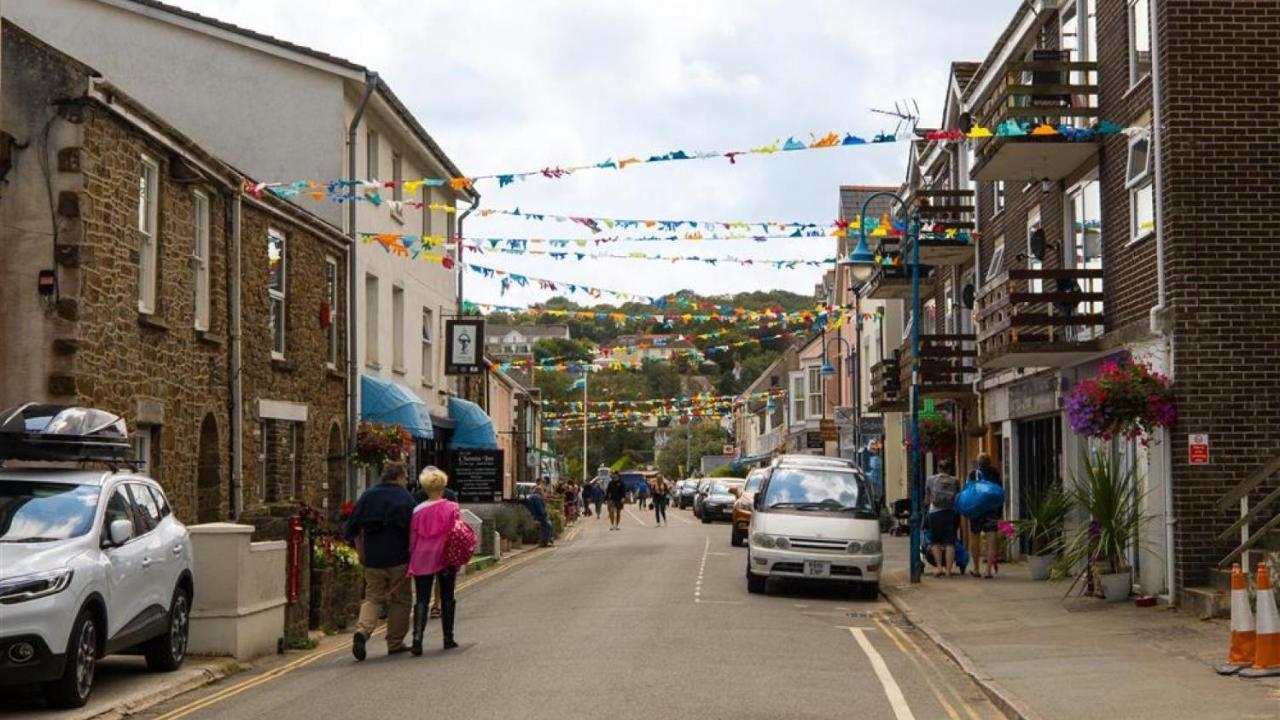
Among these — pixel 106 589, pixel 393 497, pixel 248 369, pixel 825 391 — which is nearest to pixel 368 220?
pixel 248 369

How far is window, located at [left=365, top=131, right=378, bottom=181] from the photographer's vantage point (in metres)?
27.9

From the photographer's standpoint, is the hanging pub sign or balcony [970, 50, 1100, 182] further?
the hanging pub sign

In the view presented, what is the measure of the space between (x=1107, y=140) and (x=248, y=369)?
481 inches

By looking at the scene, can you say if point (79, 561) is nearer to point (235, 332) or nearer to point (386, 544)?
point (386, 544)

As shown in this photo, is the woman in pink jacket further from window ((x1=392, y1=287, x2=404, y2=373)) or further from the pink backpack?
window ((x1=392, y1=287, x2=404, y2=373))

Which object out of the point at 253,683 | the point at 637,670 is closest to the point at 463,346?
the point at 253,683

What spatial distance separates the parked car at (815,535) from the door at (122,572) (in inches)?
405

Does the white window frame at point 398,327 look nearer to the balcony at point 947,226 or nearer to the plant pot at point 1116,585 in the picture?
the balcony at point 947,226

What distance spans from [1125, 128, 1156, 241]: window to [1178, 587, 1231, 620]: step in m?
4.44

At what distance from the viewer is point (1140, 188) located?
19000 mm

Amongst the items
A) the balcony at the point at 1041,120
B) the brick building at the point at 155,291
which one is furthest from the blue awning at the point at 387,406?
the balcony at the point at 1041,120

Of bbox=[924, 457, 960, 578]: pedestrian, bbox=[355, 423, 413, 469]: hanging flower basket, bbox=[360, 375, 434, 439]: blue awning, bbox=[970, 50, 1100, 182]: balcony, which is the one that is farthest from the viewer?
bbox=[360, 375, 434, 439]: blue awning

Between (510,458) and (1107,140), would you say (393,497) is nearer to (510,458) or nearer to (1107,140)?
(1107,140)

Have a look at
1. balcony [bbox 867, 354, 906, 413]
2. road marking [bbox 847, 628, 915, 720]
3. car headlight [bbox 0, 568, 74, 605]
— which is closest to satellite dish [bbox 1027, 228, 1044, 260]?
balcony [bbox 867, 354, 906, 413]
